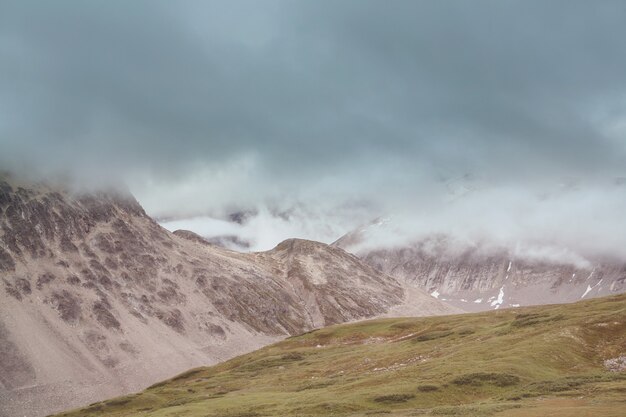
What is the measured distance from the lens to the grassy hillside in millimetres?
62781

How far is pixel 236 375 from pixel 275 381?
32735mm

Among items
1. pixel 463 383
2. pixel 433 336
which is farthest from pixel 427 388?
pixel 433 336

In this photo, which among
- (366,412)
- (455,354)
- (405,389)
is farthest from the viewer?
(455,354)

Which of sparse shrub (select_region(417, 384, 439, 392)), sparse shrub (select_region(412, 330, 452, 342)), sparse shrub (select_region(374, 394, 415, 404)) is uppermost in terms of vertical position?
sparse shrub (select_region(412, 330, 452, 342))

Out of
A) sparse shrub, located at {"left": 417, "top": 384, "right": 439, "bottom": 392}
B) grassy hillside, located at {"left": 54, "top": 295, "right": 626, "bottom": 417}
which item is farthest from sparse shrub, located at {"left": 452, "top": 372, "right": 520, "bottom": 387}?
sparse shrub, located at {"left": 417, "top": 384, "right": 439, "bottom": 392}

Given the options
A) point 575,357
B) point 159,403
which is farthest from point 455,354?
point 159,403

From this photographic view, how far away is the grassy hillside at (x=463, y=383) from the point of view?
206 ft

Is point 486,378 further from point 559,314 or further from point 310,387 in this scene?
point 559,314

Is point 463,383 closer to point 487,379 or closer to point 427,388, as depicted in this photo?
point 487,379

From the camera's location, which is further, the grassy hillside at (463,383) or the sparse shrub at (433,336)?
the sparse shrub at (433,336)

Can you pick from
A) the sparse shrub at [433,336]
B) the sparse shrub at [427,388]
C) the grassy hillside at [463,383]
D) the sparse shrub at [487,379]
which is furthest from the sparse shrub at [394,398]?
the sparse shrub at [433,336]

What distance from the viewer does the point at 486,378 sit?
252ft

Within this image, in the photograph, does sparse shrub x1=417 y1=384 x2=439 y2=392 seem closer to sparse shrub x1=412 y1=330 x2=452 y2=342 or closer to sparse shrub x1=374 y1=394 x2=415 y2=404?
sparse shrub x1=374 y1=394 x2=415 y2=404

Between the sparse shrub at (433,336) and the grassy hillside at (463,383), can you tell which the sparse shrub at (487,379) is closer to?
the grassy hillside at (463,383)
